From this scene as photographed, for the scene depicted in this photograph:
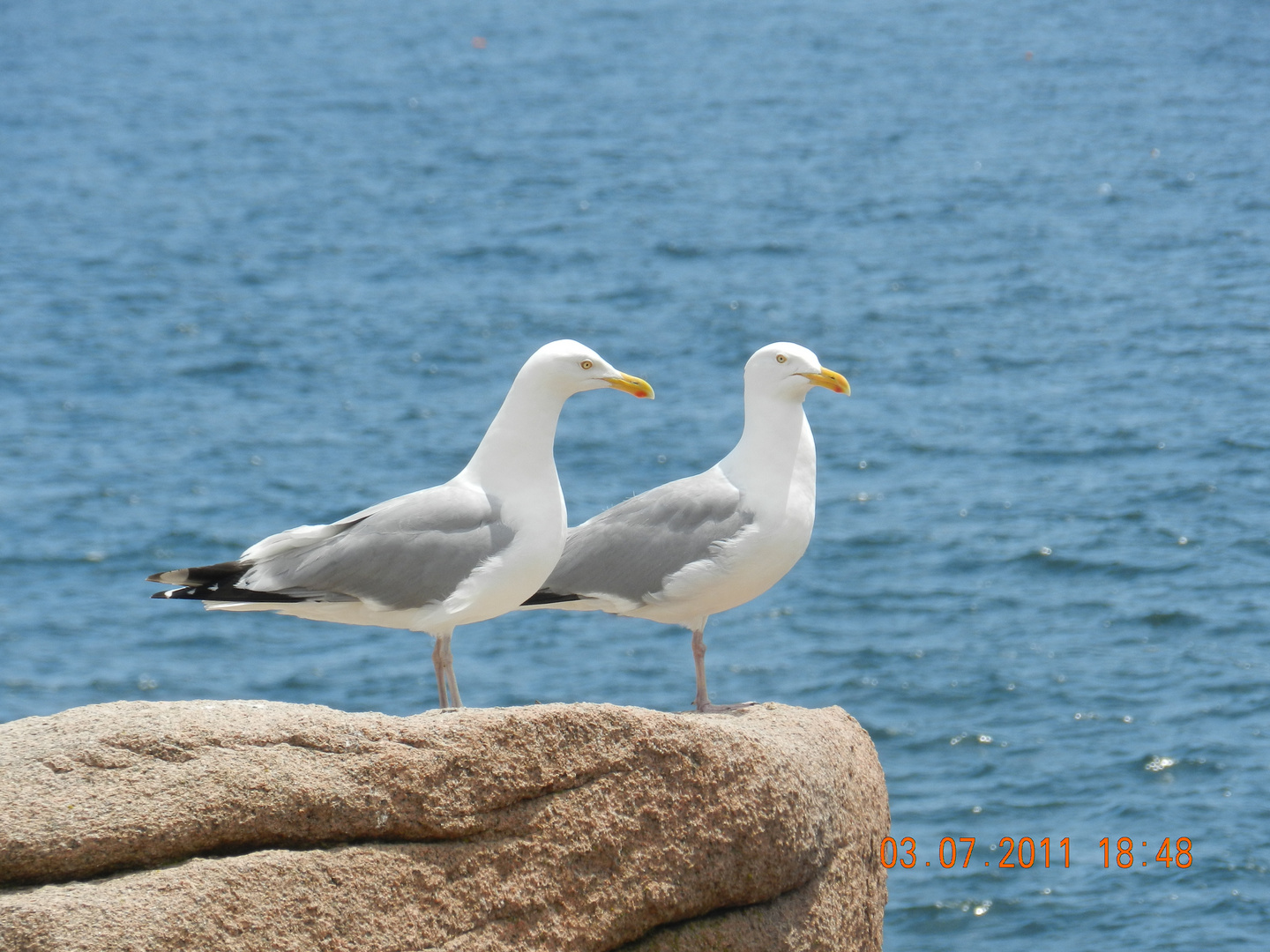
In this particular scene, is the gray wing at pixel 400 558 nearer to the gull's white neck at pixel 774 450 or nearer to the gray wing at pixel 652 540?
the gray wing at pixel 652 540

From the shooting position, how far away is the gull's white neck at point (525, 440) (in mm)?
7305

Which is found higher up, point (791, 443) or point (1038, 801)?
point (791, 443)

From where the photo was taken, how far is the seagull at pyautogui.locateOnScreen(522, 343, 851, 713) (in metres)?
8.02

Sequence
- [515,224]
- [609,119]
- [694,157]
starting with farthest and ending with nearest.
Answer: [609,119], [694,157], [515,224]

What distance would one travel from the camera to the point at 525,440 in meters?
7.36

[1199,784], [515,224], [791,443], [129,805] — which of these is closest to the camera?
[129,805]

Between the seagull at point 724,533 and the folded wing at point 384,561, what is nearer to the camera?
the folded wing at point 384,561

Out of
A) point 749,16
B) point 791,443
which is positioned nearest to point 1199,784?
point 791,443

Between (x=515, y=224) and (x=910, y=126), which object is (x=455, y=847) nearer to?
(x=515, y=224)

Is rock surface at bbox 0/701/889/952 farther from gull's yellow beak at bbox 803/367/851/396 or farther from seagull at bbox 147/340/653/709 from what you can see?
gull's yellow beak at bbox 803/367/851/396

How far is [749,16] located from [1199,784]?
1961 inches

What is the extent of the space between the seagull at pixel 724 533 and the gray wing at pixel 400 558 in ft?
2.93

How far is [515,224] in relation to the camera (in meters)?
40.8
